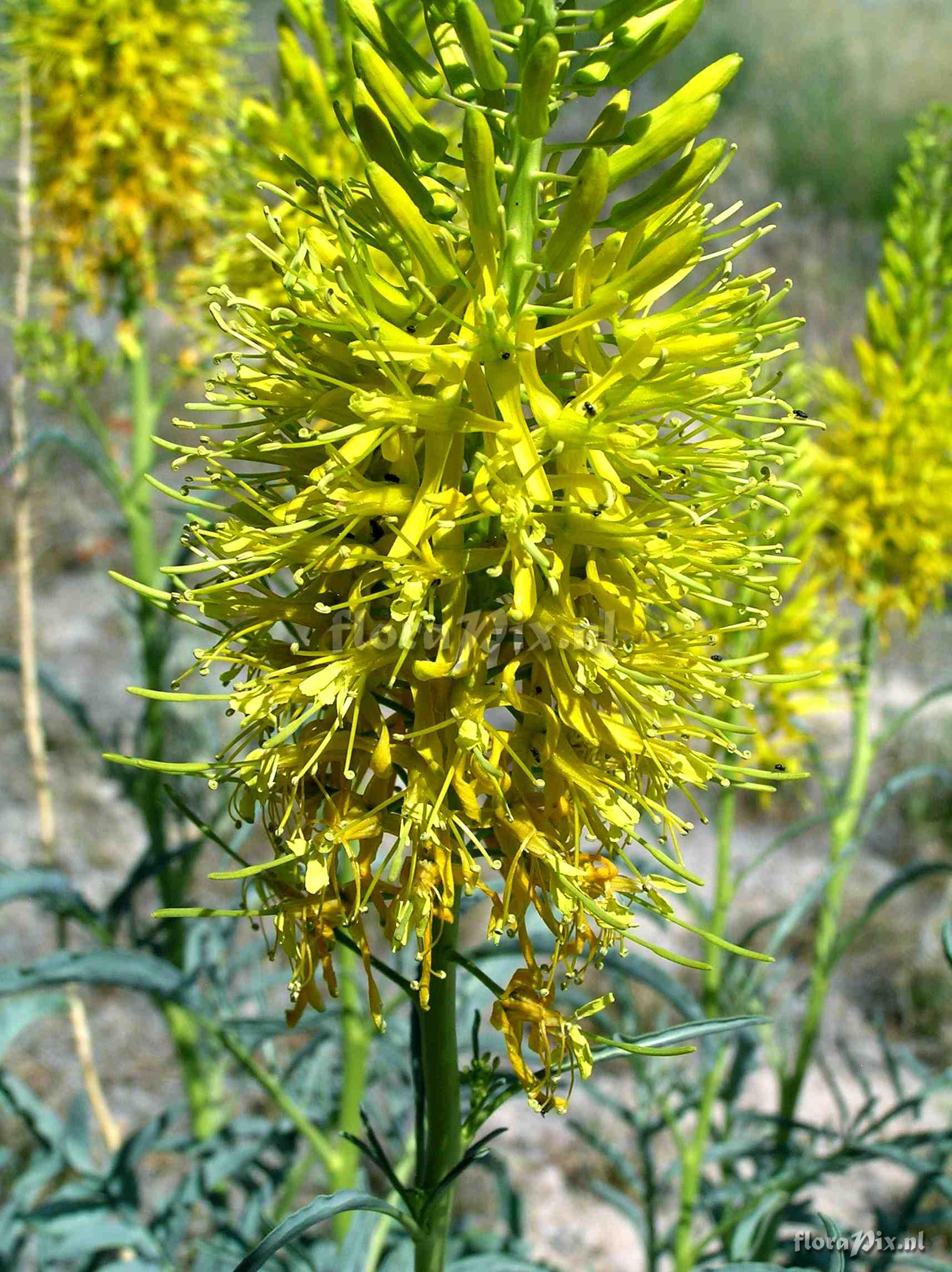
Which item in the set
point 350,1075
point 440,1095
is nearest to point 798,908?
point 350,1075

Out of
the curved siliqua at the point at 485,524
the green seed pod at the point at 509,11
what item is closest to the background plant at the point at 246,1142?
the curved siliqua at the point at 485,524

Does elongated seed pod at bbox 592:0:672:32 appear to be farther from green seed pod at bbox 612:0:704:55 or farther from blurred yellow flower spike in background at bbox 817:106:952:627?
blurred yellow flower spike in background at bbox 817:106:952:627

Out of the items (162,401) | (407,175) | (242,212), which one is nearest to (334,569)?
(407,175)

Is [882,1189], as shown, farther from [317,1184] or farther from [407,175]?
[407,175]

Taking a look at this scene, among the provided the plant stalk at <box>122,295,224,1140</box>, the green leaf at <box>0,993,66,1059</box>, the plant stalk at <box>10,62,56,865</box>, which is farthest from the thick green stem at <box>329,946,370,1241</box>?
the plant stalk at <box>10,62,56,865</box>

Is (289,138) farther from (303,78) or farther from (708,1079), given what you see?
(708,1079)

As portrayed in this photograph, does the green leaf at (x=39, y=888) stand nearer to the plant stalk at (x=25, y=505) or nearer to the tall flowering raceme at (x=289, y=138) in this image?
the plant stalk at (x=25, y=505)
